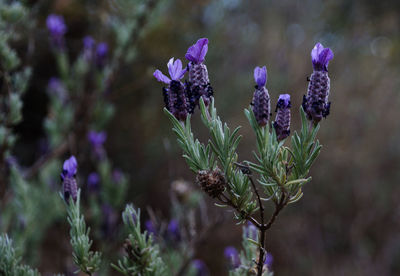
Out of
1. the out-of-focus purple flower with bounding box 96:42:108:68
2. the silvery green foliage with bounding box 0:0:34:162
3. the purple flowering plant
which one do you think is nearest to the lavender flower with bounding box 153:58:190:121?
the purple flowering plant

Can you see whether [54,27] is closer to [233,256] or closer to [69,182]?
[69,182]

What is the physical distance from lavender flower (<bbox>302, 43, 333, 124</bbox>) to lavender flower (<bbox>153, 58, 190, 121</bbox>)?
271 mm

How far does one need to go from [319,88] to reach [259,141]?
17cm

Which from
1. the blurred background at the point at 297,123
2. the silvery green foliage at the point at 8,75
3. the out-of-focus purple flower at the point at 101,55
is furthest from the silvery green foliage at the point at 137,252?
the blurred background at the point at 297,123

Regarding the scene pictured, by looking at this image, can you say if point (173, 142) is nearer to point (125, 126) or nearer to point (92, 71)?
point (125, 126)

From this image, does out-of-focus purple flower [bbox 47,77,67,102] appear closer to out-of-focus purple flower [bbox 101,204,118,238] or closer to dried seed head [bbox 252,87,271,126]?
out-of-focus purple flower [bbox 101,204,118,238]

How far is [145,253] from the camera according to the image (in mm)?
978

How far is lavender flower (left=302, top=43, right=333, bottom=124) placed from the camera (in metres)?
0.82

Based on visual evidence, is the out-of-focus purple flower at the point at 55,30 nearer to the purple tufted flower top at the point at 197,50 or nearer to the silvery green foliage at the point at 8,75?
the silvery green foliage at the point at 8,75

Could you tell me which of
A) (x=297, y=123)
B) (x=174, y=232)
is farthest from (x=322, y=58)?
(x=297, y=123)

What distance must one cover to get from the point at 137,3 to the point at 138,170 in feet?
7.68

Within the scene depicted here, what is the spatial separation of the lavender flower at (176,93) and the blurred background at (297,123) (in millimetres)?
2577

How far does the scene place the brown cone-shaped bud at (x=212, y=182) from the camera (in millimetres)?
806

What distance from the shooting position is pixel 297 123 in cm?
468
